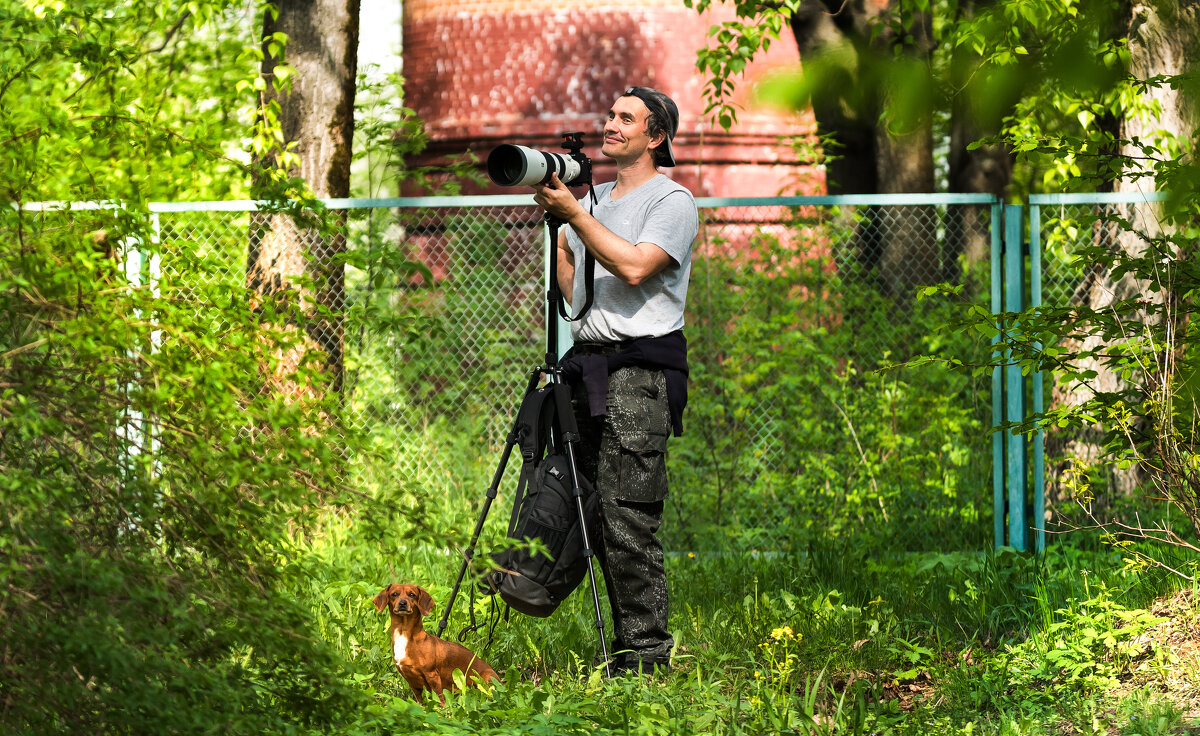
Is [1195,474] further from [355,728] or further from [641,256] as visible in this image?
[355,728]

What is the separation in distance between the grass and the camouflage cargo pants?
20 cm

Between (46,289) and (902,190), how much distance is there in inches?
344

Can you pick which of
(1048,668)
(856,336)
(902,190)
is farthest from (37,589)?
(902,190)

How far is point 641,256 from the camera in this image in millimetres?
3836

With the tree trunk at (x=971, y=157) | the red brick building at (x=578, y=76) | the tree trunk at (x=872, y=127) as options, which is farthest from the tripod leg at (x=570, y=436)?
the red brick building at (x=578, y=76)

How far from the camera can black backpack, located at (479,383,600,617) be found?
3.87 meters

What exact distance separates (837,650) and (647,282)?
1594 mm

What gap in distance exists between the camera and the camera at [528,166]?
3676 mm

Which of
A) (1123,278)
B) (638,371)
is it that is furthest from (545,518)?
(1123,278)

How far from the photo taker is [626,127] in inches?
158

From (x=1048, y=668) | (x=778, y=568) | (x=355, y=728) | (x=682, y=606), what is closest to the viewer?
(x=355, y=728)

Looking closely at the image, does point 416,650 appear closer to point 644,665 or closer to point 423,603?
point 423,603

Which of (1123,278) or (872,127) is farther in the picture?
(1123,278)

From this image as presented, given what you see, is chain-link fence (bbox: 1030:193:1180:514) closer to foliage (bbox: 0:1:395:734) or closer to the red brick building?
foliage (bbox: 0:1:395:734)
